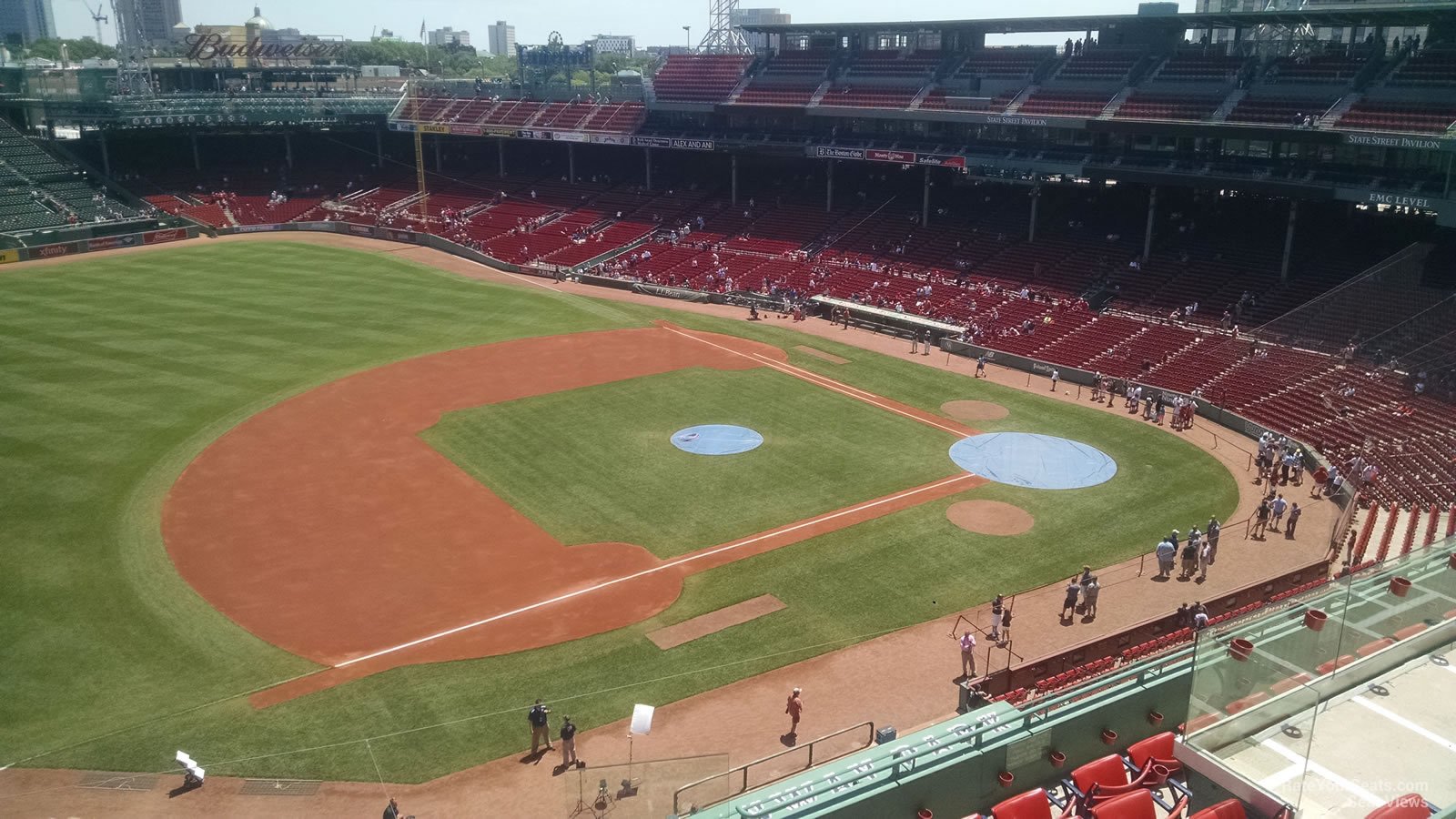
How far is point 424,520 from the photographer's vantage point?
29281mm

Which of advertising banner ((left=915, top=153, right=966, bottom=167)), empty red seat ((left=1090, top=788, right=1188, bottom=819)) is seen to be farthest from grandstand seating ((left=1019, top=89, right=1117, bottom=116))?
empty red seat ((left=1090, top=788, right=1188, bottom=819))

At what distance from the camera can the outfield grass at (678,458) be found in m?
29.9

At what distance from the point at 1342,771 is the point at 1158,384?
33.7m

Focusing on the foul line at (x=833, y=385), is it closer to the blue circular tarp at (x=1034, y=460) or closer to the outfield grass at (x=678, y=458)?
the outfield grass at (x=678, y=458)

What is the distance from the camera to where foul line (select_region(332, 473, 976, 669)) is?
23.1 meters

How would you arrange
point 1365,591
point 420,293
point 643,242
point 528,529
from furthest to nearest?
point 643,242 → point 420,293 → point 528,529 → point 1365,591

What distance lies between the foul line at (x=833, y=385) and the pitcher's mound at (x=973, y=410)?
135 centimetres

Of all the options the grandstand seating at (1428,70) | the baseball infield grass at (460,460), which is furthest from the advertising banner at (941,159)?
the grandstand seating at (1428,70)

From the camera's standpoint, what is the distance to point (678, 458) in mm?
34469

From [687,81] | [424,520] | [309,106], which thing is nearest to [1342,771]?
[424,520]

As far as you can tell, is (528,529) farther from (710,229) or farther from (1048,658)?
(710,229)

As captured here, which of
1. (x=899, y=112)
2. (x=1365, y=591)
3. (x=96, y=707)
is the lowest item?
(x=96, y=707)

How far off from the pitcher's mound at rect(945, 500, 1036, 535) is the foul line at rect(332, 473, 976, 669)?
160cm

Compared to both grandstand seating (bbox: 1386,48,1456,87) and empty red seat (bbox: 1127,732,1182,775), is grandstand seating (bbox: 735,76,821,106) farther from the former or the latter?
empty red seat (bbox: 1127,732,1182,775)
